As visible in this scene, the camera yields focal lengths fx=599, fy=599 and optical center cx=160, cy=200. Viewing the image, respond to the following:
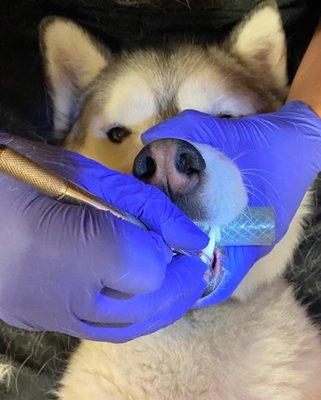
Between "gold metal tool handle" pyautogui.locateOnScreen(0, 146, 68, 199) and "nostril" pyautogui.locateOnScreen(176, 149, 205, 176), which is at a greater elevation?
"nostril" pyautogui.locateOnScreen(176, 149, 205, 176)

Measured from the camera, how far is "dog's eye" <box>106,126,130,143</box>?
156 cm

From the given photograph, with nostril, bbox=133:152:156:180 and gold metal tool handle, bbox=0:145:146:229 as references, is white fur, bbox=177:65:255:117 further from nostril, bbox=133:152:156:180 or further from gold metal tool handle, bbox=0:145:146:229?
gold metal tool handle, bbox=0:145:146:229

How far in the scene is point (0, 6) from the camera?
6.24 feet

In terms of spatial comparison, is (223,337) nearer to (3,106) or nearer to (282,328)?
(282,328)

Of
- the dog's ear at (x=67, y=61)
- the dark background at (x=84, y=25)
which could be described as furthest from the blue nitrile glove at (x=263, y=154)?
the dog's ear at (x=67, y=61)

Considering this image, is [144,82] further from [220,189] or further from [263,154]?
[220,189]

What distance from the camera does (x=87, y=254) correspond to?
0.95 metres

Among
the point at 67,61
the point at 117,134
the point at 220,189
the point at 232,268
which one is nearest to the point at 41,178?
the point at 220,189

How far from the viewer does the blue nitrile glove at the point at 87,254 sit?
94 cm

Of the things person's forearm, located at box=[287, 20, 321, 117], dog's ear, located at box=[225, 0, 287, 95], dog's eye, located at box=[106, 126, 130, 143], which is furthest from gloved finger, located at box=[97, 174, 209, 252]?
dog's ear, located at box=[225, 0, 287, 95]

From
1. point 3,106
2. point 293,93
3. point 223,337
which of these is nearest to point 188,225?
point 223,337

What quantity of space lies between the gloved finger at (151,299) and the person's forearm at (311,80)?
2.09 ft

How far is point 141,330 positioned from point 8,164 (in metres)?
0.40

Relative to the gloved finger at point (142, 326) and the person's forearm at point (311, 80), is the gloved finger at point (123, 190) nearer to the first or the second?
the gloved finger at point (142, 326)
